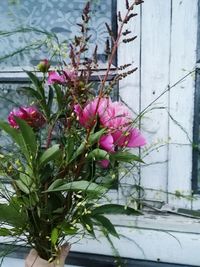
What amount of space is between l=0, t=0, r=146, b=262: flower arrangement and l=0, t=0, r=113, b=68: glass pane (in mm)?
287

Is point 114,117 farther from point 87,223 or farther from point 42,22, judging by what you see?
point 42,22

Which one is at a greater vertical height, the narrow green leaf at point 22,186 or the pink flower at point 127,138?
the pink flower at point 127,138

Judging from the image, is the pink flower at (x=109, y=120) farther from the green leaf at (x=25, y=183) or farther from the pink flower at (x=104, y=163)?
the green leaf at (x=25, y=183)

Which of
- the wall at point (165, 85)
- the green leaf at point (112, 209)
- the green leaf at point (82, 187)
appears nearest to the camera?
the green leaf at point (82, 187)

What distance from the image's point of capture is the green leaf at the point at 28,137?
66 centimetres

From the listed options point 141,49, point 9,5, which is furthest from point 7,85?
point 141,49

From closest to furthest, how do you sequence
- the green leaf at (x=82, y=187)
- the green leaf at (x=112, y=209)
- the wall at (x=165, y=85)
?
the green leaf at (x=82, y=187)
the green leaf at (x=112, y=209)
the wall at (x=165, y=85)

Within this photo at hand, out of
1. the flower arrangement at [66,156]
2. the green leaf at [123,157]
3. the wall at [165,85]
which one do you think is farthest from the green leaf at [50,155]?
the wall at [165,85]

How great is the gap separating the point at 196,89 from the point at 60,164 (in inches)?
15.7

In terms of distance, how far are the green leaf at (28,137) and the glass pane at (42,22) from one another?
365 millimetres

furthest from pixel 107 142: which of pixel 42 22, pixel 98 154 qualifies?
pixel 42 22

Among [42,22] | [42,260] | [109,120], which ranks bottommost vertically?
[42,260]

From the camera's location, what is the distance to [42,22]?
1.01 m

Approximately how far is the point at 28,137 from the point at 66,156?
0.07 m
